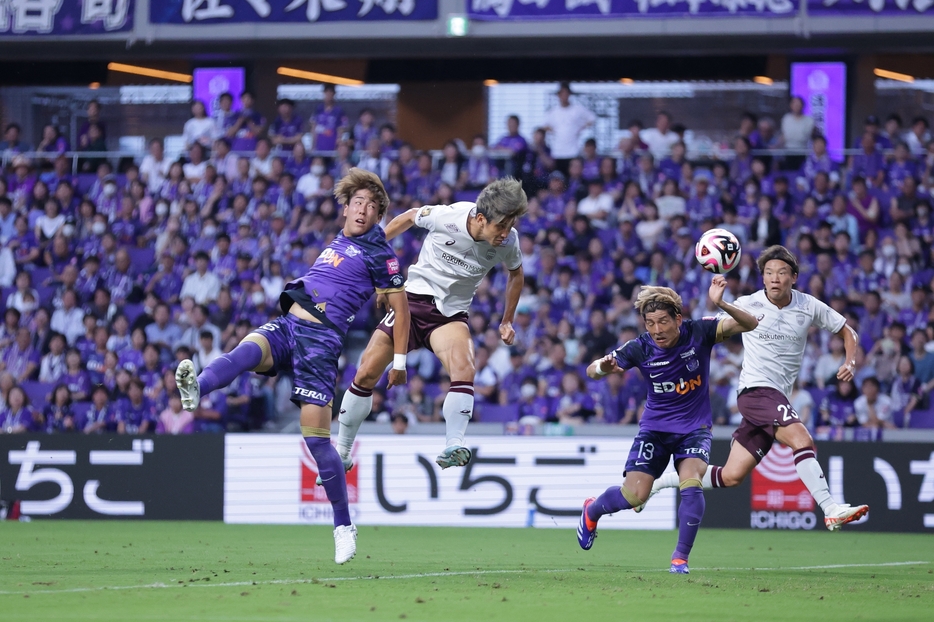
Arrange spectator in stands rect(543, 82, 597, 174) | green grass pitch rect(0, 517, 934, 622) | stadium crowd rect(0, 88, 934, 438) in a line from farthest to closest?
spectator in stands rect(543, 82, 597, 174) → stadium crowd rect(0, 88, 934, 438) → green grass pitch rect(0, 517, 934, 622)

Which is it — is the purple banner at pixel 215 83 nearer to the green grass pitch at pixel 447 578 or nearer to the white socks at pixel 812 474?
the green grass pitch at pixel 447 578

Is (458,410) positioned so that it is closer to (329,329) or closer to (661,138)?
(329,329)

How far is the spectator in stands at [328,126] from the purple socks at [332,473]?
1352 centimetres

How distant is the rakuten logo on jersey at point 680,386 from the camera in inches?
366

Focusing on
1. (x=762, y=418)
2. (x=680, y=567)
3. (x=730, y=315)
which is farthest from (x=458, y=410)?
(x=762, y=418)

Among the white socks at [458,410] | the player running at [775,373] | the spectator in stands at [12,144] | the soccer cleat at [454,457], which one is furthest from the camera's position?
the spectator in stands at [12,144]

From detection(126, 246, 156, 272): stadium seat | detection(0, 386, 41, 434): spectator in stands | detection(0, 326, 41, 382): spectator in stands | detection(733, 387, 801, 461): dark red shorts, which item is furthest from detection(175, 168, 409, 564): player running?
detection(126, 246, 156, 272): stadium seat

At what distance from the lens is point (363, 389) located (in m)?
10.0

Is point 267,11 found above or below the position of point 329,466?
above

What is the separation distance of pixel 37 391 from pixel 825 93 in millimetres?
15017

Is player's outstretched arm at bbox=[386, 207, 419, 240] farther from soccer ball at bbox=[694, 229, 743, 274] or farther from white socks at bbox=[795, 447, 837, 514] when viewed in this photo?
white socks at bbox=[795, 447, 837, 514]

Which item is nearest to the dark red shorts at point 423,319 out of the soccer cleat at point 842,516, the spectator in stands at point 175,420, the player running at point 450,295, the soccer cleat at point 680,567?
the player running at point 450,295

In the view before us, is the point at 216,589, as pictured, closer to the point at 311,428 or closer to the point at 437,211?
the point at 311,428

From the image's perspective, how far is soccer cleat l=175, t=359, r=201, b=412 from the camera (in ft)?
26.6
